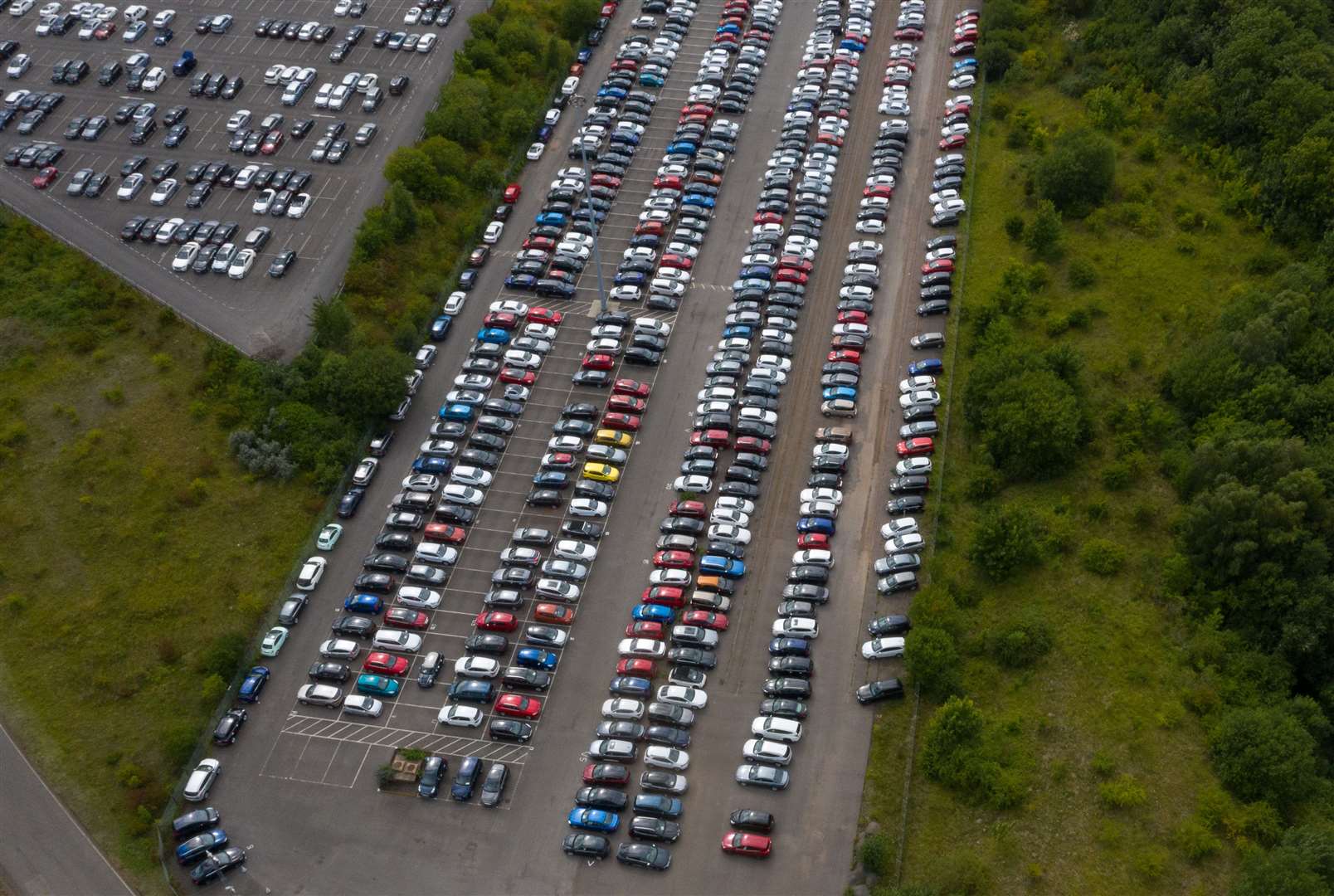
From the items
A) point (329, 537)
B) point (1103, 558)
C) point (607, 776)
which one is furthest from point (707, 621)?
point (329, 537)

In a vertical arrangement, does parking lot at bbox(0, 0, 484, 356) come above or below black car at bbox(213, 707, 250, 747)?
above

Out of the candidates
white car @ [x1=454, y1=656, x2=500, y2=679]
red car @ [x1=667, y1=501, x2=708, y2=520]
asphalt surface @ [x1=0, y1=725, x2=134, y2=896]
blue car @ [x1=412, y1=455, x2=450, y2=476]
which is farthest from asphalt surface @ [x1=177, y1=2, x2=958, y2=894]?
asphalt surface @ [x1=0, y1=725, x2=134, y2=896]

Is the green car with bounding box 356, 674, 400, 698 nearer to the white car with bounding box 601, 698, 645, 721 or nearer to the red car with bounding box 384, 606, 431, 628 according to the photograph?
the red car with bounding box 384, 606, 431, 628

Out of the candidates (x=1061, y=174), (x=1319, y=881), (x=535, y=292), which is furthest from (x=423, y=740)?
(x=1061, y=174)

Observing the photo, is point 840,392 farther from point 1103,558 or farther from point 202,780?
point 202,780

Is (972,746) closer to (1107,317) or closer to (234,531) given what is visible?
(1107,317)

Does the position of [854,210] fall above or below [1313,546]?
above
